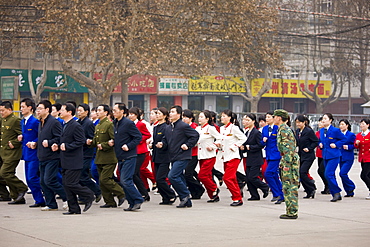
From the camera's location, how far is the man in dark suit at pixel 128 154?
11.0m

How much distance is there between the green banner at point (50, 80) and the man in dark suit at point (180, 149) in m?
27.7

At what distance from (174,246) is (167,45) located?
855 inches

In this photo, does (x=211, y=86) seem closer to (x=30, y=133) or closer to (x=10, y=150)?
(x=10, y=150)

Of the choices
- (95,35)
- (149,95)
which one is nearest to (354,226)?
(95,35)

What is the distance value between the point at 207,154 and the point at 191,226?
324 centimetres

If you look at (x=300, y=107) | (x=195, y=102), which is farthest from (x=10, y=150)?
(x=300, y=107)

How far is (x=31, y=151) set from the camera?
11.4 meters

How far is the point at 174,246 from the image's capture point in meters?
7.86

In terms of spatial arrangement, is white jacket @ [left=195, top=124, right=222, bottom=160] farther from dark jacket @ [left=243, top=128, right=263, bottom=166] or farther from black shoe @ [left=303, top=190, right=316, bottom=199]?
black shoe @ [left=303, top=190, right=316, bottom=199]

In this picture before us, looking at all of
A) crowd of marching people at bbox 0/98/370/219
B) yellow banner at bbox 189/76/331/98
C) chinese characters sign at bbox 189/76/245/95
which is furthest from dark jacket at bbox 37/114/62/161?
chinese characters sign at bbox 189/76/245/95

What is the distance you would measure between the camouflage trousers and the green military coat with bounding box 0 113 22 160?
174 inches

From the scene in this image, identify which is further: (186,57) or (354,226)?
(186,57)

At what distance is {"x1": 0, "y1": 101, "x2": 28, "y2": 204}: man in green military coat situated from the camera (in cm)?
1162

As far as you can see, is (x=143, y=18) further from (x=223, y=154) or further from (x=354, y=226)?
(x=354, y=226)
